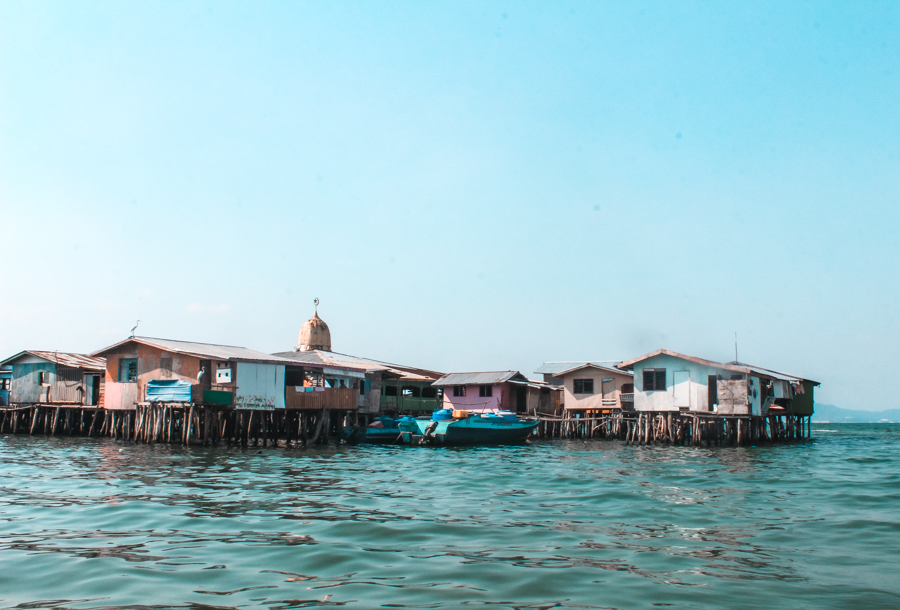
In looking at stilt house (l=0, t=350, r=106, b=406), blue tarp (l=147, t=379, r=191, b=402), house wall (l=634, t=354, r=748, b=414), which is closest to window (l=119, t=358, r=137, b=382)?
blue tarp (l=147, t=379, r=191, b=402)

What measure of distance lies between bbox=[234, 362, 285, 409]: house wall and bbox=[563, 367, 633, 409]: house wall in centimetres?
2014

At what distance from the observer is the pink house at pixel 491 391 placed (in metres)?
51.2

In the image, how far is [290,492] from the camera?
18875 millimetres

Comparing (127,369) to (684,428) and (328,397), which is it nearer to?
(328,397)

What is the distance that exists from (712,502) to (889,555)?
552cm

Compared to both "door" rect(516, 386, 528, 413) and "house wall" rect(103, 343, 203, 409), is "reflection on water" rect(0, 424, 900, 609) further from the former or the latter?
"door" rect(516, 386, 528, 413)

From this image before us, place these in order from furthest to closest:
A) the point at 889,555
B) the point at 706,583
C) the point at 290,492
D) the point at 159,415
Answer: the point at 159,415 < the point at 290,492 < the point at 889,555 < the point at 706,583

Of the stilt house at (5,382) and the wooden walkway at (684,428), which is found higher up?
the stilt house at (5,382)

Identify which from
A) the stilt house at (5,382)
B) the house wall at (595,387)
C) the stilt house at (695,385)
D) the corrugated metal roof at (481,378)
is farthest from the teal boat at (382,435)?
the stilt house at (5,382)

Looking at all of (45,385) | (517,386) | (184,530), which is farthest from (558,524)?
(45,385)

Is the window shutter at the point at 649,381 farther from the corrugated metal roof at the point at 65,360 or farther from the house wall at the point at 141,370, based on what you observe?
the corrugated metal roof at the point at 65,360

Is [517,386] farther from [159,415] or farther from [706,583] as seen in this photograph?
[706,583]

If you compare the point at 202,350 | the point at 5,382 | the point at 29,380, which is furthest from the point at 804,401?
the point at 5,382

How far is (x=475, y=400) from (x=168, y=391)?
71.3 ft
